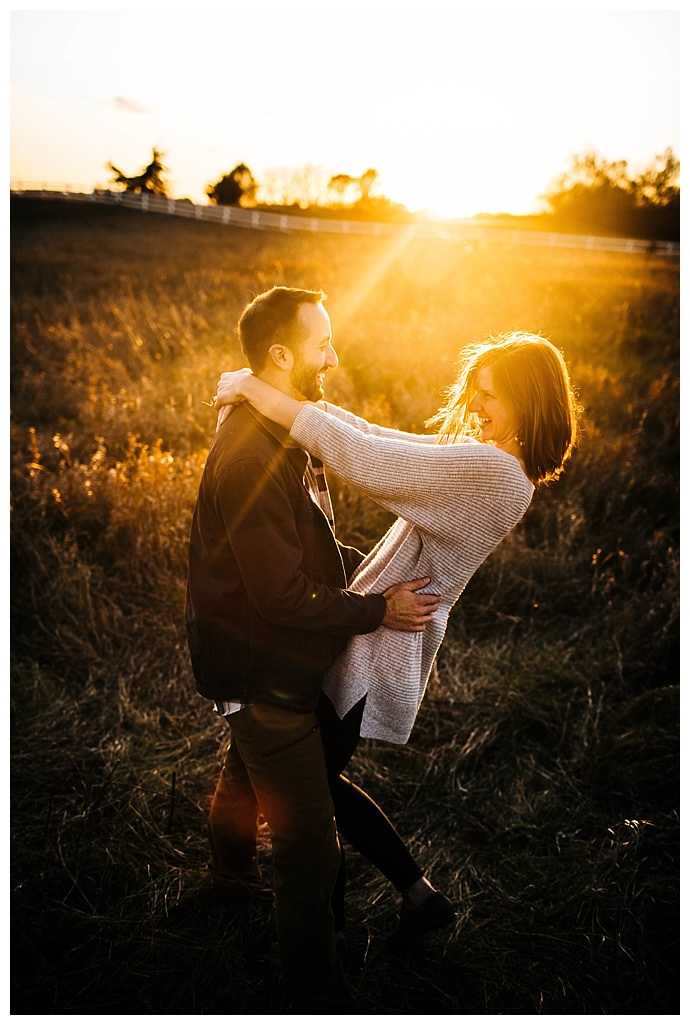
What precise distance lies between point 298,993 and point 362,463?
5.82 ft

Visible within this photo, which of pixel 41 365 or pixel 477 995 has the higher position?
pixel 41 365

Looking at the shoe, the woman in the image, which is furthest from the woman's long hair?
the shoe

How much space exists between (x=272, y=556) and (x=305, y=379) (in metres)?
0.66

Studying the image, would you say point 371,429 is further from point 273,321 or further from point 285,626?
point 285,626

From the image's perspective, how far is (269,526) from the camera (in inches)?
69.1

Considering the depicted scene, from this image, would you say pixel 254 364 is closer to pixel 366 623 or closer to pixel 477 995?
pixel 366 623

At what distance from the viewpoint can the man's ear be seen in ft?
6.51

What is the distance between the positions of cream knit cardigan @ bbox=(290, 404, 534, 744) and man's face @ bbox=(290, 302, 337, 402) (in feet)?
0.86

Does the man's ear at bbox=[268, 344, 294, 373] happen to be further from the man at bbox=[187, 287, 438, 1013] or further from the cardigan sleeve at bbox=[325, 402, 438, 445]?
the cardigan sleeve at bbox=[325, 402, 438, 445]

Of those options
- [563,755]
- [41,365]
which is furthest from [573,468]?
[41,365]

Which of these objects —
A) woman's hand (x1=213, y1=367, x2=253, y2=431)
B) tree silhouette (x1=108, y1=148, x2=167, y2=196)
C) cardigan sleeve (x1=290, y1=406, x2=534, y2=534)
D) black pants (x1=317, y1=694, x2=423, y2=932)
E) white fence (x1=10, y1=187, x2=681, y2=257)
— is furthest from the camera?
white fence (x1=10, y1=187, x2=681, y2=257)

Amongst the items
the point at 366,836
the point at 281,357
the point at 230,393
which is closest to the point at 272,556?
the point at 230,393

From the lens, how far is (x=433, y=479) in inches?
67.6

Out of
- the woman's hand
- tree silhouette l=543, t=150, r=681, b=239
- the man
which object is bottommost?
the man
